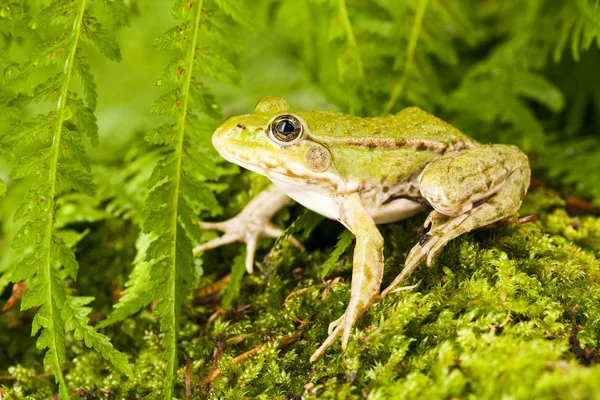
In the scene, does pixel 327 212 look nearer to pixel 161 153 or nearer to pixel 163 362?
pixel 163 362

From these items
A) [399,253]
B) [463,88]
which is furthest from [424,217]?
[463,88]

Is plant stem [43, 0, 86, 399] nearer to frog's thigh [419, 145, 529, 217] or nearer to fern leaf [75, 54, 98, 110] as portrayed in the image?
fern leaf [75, 54, 98, 110]

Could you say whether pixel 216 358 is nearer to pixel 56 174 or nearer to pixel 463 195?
pixel 56 174

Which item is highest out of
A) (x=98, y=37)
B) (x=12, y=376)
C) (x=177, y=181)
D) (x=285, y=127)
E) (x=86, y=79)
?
(x=98, y=37)

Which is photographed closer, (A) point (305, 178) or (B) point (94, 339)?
(B) point (94, 339)

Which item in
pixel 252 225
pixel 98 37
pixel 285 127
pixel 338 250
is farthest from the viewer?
pixel 252 225

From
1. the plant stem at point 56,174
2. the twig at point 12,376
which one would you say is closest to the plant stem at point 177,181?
the plant stem at point 56,174

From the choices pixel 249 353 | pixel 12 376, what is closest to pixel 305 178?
pixel 249 353
